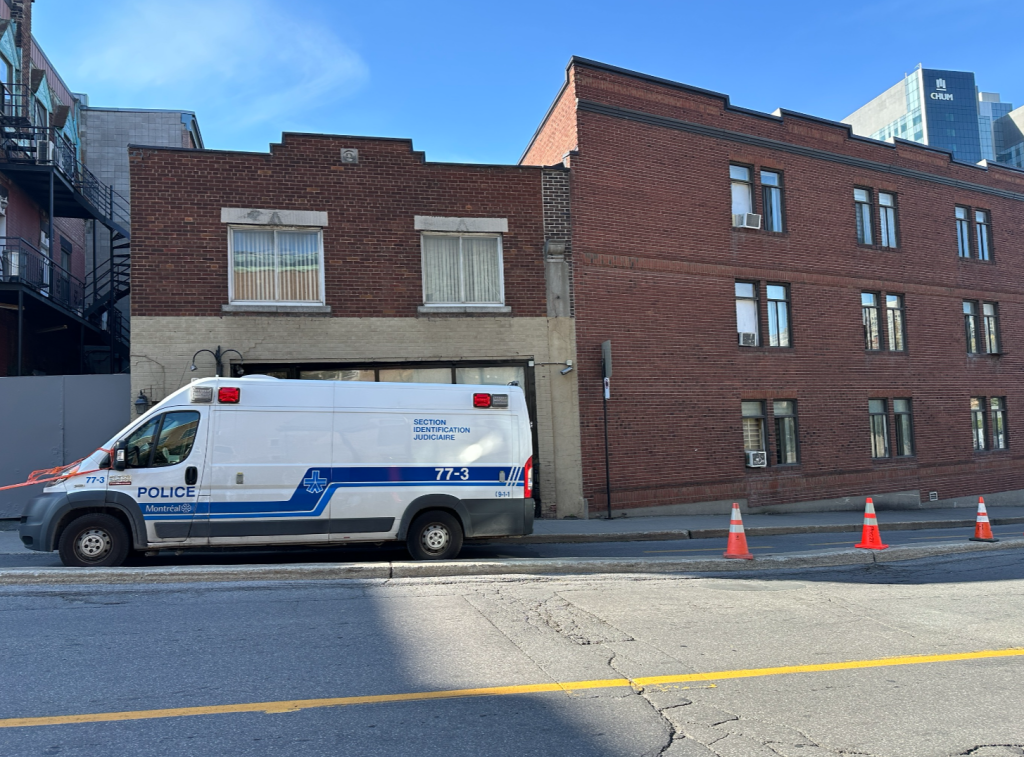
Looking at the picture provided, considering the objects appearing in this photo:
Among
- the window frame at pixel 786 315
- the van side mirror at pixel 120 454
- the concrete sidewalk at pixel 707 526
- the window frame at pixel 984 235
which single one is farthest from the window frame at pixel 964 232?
the van side mirror at pixel 120 454

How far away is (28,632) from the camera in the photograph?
20.5 ft

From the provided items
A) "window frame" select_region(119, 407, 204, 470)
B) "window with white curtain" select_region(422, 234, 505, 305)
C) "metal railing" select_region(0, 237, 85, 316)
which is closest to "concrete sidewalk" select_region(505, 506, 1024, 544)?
"window with white curtain" select_region(422, 234, 505, 305)

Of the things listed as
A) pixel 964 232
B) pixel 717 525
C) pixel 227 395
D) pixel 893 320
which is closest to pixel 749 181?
pixel 893 320

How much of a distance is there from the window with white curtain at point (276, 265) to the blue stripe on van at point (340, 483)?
593cm

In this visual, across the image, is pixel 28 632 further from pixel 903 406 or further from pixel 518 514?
pixel 903 406

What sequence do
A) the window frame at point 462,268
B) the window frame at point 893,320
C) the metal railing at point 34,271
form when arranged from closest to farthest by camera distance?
the window frame at point 462,268
the metal railing at point 34,271
the window frame at point 893,320

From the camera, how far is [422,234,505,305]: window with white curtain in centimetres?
1552

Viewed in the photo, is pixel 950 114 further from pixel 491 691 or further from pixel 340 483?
pixel 491 691

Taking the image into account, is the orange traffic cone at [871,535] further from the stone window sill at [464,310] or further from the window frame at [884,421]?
the window frame at [884,421]

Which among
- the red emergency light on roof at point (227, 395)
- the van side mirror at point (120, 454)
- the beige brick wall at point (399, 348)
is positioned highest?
the beige brick wall at point (399, 348)

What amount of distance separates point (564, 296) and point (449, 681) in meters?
11.4

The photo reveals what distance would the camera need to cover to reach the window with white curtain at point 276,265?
14594 mm

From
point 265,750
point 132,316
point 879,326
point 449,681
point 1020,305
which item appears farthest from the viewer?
point 1020,305

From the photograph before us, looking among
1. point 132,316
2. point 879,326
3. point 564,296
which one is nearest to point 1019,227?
point 879,326
